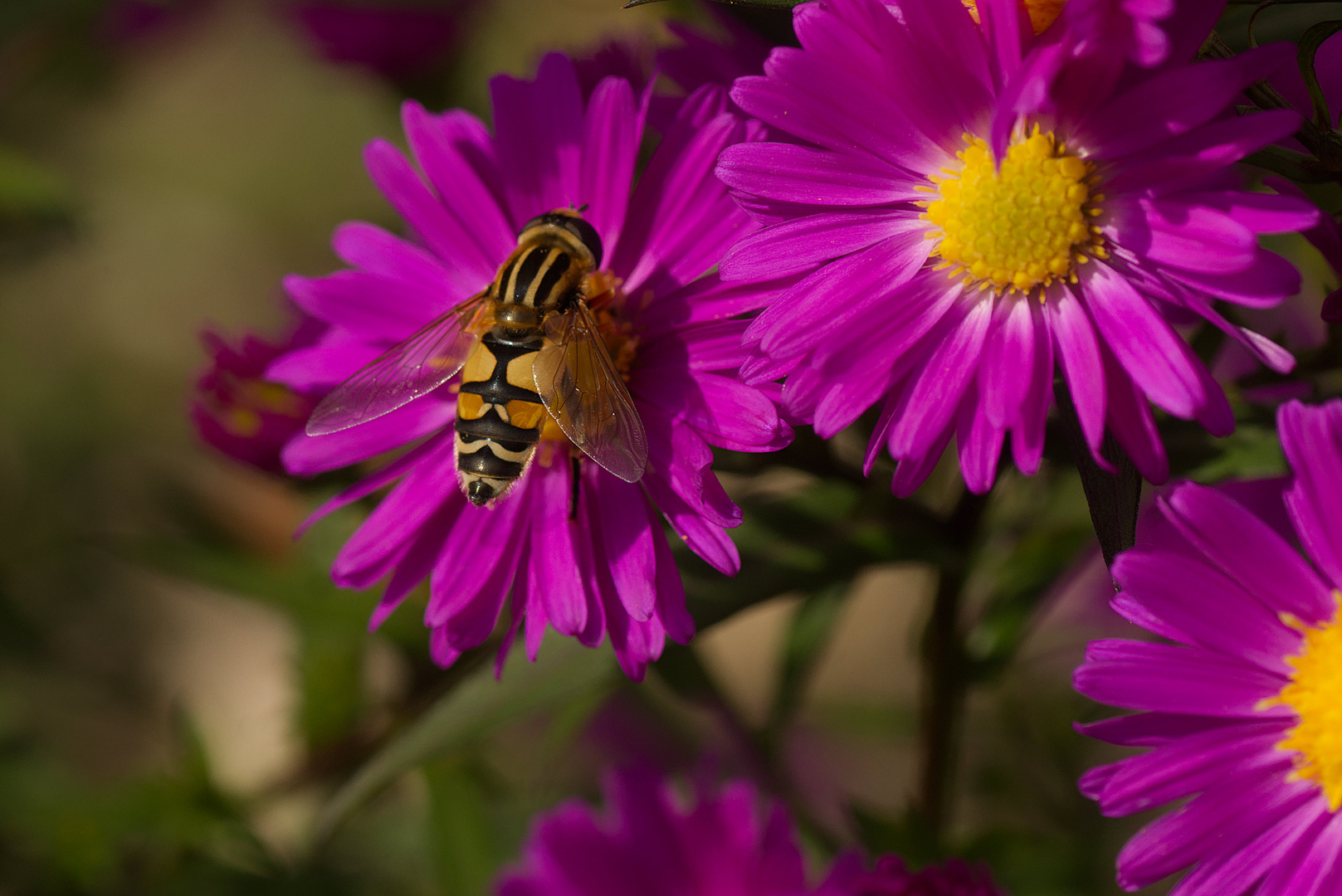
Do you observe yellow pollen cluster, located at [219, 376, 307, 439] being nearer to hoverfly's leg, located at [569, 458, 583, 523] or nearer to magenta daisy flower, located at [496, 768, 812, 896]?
hoverfly's leg, located at [569, 458, 583, 523]

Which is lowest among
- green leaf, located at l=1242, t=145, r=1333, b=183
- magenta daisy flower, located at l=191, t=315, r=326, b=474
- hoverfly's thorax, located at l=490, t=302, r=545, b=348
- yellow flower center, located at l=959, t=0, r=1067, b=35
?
magenta daisy flower, located at l=191, t=315, r=326, b=474

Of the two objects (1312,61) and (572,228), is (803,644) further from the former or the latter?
(1312,61)

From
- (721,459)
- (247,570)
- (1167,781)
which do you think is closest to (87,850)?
(247,570)

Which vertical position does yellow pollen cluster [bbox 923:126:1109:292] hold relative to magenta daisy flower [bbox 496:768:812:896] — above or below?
above

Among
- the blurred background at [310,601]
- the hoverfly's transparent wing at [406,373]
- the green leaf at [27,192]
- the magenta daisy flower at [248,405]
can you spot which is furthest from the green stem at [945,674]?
the green leaf at [27,192]

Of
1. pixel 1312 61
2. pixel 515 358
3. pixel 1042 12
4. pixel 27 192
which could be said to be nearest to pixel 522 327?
pixel 515 358

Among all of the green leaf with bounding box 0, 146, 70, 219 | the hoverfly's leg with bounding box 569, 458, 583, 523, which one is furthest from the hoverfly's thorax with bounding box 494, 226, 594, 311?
the green leaf with bounding box 0, 146, 70, 219
